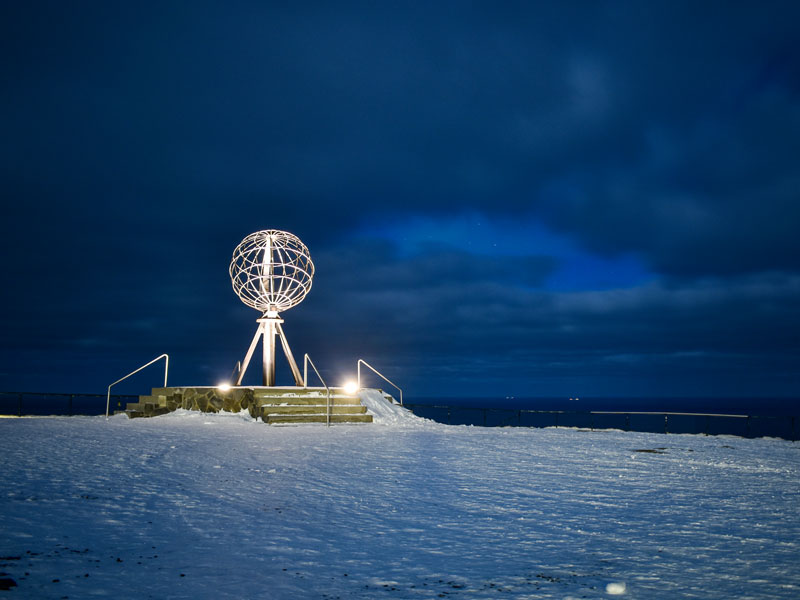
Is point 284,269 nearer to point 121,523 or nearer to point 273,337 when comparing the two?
point 273,337

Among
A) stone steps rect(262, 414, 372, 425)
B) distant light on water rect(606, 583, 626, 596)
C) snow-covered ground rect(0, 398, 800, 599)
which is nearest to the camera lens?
distant light on water rect(606, 583, 626, 596)

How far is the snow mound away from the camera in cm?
2097

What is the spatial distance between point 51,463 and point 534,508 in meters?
7.92

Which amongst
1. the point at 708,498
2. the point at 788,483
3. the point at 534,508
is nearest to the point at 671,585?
the point at 534,508

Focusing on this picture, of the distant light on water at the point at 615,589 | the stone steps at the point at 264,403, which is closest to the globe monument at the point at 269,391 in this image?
the stone steps at the point at 264,403

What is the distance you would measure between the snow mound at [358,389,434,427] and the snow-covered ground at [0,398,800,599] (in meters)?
7.88

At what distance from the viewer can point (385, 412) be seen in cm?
2181

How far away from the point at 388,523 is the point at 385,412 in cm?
1513

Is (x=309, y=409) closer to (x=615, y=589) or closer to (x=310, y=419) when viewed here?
(x=310, y=419)

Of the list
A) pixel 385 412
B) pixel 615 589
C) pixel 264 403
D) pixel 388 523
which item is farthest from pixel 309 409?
pixel 615 589

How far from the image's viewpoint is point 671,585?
484 cm

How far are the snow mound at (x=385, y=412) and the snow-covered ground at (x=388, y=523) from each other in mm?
7877

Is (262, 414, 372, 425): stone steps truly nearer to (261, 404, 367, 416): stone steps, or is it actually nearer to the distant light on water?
(261, 404, 367, 416): stone steps

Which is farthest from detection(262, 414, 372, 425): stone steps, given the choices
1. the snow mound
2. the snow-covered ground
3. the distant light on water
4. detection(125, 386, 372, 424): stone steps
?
the distant light on water
